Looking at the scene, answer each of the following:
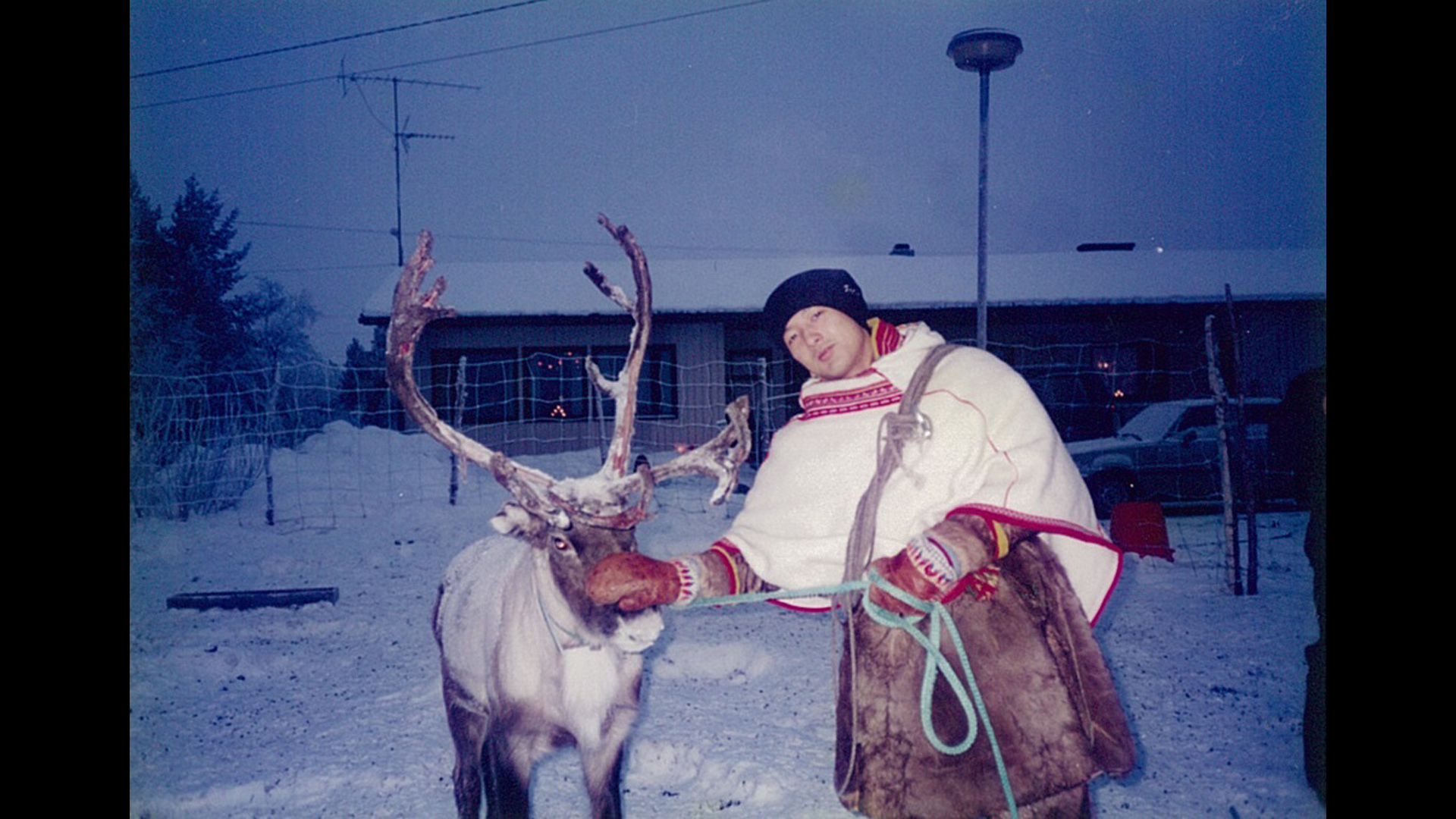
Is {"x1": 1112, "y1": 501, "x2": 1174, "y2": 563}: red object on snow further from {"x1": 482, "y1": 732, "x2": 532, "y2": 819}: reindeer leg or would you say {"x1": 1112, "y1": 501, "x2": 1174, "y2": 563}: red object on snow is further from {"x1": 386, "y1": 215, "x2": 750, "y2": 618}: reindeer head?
{"x1": 482, "y1": 732, "x2": 532, "y2": 819}: reindeer leg

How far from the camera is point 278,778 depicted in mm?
3248

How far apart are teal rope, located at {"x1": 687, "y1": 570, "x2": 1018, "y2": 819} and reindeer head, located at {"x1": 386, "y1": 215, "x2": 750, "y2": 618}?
60 cm

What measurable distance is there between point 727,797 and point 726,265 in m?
9.47

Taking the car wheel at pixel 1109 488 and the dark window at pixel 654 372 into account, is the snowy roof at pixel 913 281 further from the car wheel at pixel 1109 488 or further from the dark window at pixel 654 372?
the car wheel at pixel 1109 488

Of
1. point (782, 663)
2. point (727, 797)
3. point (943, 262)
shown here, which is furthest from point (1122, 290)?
point (727, 797)

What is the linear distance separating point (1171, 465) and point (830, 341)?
23.4 ft

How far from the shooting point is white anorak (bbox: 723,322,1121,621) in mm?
1764

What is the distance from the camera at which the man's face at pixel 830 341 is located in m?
1.98

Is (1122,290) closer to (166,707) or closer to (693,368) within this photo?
(693,368)

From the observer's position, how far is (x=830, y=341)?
1.99 meters

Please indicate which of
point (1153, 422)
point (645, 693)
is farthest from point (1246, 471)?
point (645, 693)

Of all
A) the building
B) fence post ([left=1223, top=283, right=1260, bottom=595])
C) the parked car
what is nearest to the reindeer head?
fence post ([left=1223, top=283, right=1260, bottom=595])

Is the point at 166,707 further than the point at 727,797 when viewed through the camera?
Yes

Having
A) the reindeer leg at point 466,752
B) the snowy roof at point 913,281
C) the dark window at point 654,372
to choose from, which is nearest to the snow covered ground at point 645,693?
the reindeer leg at point 466,752
